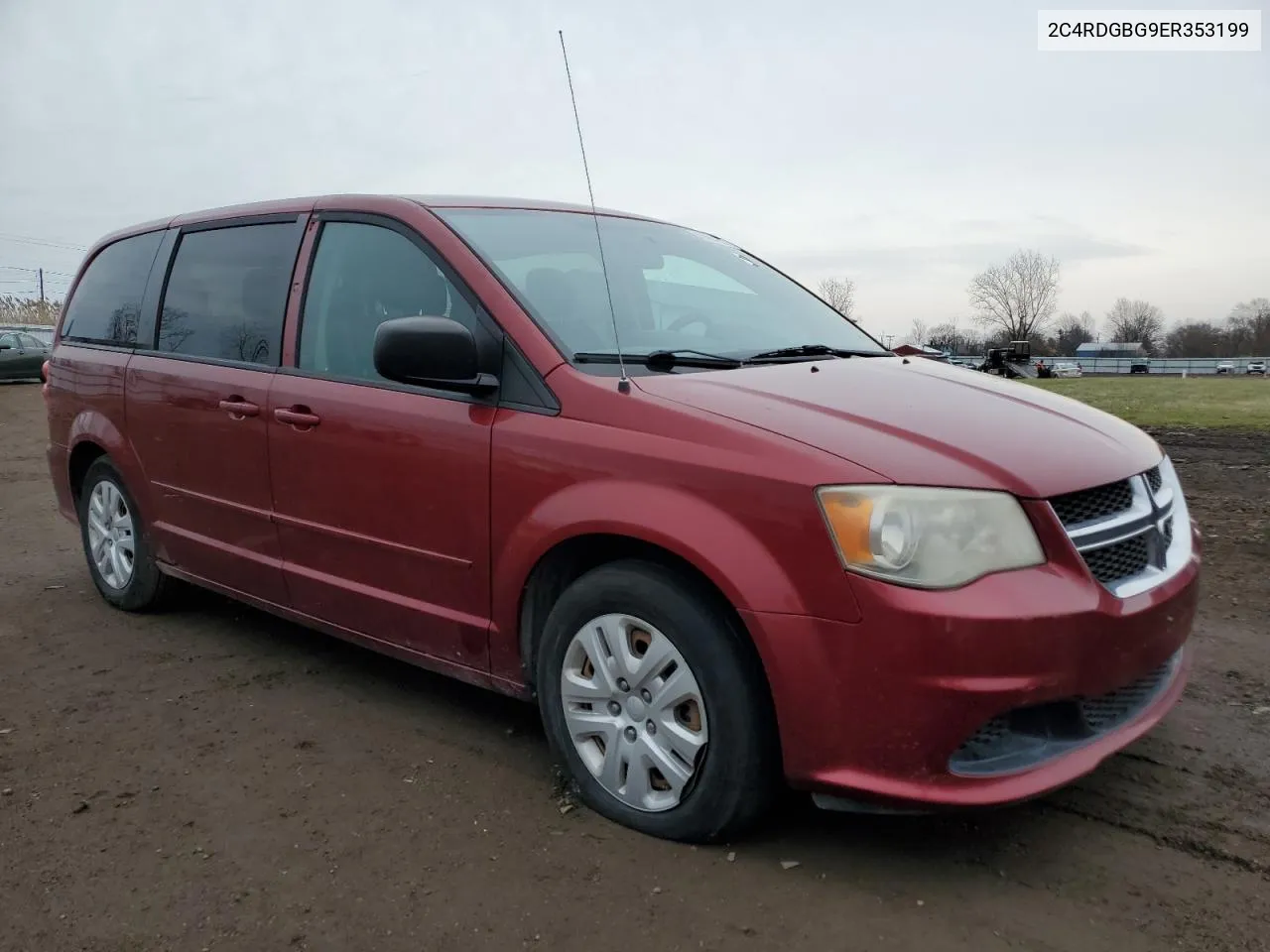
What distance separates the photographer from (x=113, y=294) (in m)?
4.94

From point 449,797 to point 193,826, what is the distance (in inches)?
Result: 27.4

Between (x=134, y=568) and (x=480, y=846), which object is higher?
(x=134, y=568)

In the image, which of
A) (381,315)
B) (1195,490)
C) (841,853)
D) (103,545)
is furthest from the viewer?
(1195,490)

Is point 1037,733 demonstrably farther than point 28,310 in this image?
No

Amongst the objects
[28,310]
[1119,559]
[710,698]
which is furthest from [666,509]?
[28,310]

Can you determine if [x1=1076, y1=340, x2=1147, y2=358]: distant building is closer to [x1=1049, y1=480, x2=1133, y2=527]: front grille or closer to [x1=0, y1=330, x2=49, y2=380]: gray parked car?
[x1=0, y1=330, x2=49, y2=380]: gray parked car

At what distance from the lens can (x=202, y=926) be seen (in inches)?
92.0

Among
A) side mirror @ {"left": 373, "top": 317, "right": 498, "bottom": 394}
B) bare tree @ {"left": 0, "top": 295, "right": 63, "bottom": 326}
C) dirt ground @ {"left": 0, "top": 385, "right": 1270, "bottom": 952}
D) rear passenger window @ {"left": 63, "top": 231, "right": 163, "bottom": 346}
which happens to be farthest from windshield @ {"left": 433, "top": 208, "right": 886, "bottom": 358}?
bare tree @ {"left": 0, "top": 295, "right": 63, "bottom": 326}

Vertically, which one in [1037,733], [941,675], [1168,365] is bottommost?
[1168,365]

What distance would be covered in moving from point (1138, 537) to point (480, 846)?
1.89 m

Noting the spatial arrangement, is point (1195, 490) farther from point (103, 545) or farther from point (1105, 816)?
point (103, 545)

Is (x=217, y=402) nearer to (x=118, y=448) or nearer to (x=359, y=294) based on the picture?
(x=359, y=294)

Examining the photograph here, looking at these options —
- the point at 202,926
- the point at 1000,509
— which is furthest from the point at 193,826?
the point at 1000,509

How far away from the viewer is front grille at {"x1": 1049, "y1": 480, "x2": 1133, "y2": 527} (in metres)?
2.43
